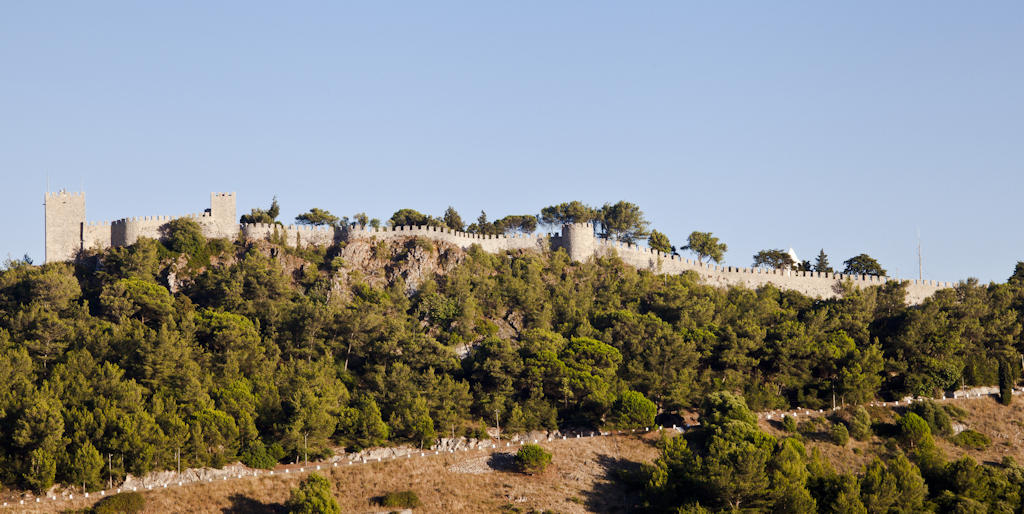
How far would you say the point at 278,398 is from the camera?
76875 millimetres

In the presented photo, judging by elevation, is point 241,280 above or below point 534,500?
above

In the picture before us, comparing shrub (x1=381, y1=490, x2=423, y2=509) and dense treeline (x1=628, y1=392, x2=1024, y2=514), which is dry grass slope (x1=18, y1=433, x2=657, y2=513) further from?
dense treeline (x1=628, y1=392, x2=1024, y2=514)

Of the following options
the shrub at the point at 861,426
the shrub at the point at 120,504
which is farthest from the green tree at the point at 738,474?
the shrub at the point at 120,504

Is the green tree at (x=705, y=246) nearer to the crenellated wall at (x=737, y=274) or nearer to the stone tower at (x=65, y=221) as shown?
the crenellated wall at (x=737, y=274)

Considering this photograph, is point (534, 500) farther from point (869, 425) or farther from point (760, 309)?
point (760, 309)

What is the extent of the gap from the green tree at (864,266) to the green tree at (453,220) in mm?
37230

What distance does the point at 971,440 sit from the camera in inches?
3147

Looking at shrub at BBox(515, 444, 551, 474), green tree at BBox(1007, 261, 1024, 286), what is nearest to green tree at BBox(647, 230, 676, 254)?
green tree at BBox(1007, 261, 1024, 286)

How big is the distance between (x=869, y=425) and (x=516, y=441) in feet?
75.9

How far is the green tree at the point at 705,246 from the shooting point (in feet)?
393

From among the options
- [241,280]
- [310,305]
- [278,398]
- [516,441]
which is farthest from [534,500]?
[241,280]

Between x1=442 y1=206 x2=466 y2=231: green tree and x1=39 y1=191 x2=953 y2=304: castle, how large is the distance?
956cm

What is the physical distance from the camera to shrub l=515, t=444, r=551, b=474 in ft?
233

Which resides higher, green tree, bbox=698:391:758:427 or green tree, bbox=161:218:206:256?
green tree, bbox=161:218:206:256
